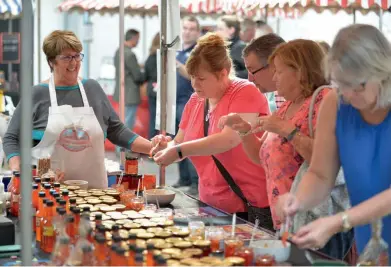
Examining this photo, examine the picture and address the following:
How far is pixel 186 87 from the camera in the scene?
8.72 m

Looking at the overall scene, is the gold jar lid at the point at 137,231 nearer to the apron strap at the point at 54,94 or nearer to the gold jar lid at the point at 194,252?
the gold jar lid at the point at 194,252

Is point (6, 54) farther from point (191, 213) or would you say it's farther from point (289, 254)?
point (289, 254)

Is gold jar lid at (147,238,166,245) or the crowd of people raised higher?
the crowd of people

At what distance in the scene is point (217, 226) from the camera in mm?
3100

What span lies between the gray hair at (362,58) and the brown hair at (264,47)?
1217mm

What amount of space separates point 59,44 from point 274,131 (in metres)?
1.67

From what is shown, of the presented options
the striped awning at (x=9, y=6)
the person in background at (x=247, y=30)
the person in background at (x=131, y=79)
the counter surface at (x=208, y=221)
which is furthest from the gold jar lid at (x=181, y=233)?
the person in background at (x=131, y=79)

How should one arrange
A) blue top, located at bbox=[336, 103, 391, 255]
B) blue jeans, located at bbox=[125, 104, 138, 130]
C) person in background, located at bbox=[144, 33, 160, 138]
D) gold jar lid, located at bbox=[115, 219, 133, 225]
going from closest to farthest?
blue top, located at bbox=[336, 103, 391, 255]
gold jar lid, located at bbox=[115, 219, 133, 225]
person in background, located at bbox=[144, 33, 160, 138]
blue jeans, located at bbox=[125, 104, 138, 130]

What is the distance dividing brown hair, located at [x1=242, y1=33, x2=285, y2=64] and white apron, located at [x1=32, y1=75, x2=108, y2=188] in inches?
40.2

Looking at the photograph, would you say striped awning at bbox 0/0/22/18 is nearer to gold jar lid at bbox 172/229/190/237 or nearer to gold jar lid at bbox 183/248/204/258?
gold jar lid at bbox 172/229/190/237

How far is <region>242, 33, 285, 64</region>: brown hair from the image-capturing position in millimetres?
3756

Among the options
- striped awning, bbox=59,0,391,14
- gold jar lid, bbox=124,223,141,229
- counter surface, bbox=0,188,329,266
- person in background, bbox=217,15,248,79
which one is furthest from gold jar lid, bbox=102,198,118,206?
striped awning, bbox=59,0,391,14

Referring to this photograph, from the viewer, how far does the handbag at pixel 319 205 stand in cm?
303

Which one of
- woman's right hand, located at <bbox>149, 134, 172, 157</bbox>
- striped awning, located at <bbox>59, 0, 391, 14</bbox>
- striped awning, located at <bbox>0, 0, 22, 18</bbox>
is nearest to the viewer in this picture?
woman's right hand, located at <bbox>149, 134, 172, 157</bbox>
